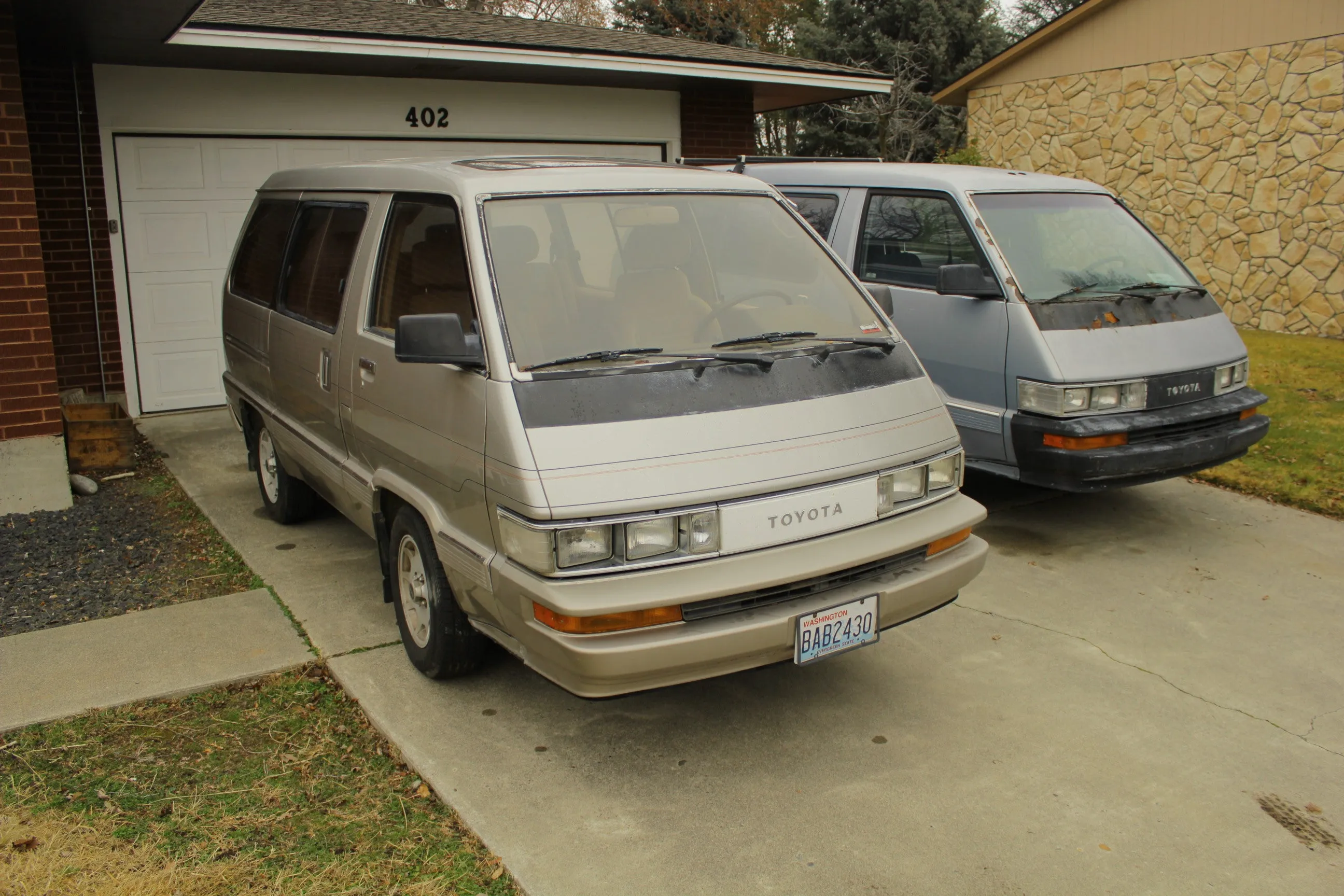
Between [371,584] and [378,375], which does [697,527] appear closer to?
[378,375]

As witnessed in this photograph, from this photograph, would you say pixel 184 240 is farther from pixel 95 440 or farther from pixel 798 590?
pixel 798 590

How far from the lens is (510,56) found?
31.6 ft

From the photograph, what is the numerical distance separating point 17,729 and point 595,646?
2331 millimetres

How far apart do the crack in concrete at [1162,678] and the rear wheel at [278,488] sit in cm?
370

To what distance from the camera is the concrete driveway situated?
11.0 feet

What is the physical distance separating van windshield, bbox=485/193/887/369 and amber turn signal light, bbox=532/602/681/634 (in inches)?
35.0

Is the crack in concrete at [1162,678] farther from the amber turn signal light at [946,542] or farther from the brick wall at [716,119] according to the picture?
the brick wall at [716,119]

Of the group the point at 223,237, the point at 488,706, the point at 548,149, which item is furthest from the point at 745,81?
the point at 488,706

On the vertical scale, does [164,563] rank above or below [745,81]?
below

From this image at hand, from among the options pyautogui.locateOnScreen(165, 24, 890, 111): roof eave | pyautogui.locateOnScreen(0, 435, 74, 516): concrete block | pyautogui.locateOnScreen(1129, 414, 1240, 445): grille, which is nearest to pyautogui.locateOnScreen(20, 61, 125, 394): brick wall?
pyautogui.locateOnScreen(165, 24, 890, 111): roof eave

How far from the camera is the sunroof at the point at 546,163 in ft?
14.9

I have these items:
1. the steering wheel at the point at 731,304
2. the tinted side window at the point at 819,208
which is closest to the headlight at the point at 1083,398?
the tinted side window at the point at 819,208

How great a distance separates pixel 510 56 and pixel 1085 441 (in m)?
6.24

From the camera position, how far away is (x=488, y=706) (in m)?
4.30
